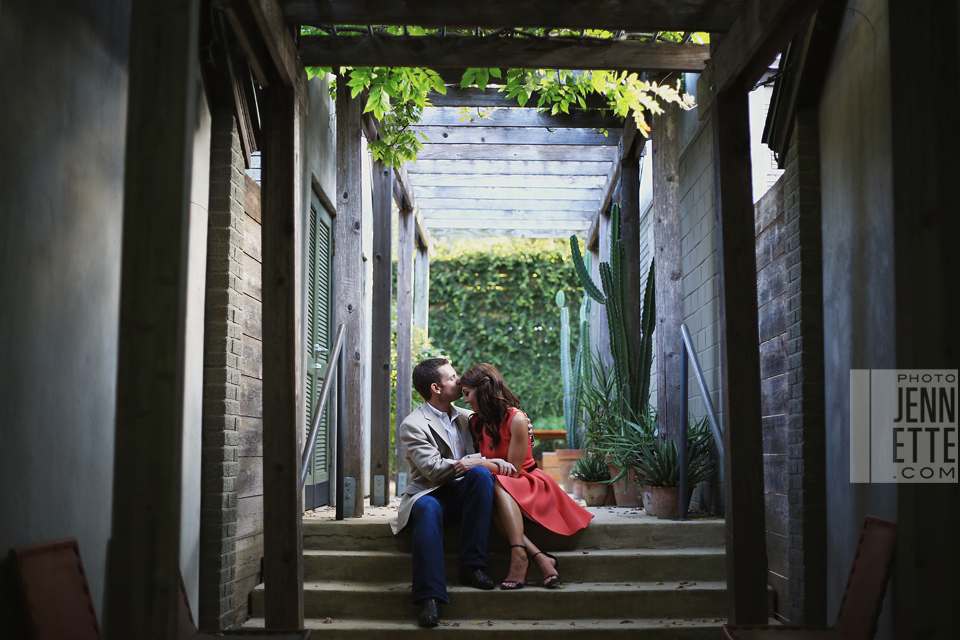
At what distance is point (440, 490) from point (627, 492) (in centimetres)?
154

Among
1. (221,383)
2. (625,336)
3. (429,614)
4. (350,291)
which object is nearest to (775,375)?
(625,336)

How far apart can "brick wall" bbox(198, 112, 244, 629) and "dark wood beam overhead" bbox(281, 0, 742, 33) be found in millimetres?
658

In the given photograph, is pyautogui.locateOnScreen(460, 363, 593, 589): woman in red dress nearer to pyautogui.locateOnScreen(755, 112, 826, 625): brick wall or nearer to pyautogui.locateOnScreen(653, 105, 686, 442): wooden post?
pyautogui.locateOnScreen(755, 112, 826, 625): brick wall

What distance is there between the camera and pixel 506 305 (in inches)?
410

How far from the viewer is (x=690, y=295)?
4.82 m

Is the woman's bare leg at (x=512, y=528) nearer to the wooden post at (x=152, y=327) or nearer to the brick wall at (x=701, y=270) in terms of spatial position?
the brick wall at (x=701, y=270)

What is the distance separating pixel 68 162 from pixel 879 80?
2.41m

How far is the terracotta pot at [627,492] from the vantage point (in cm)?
466

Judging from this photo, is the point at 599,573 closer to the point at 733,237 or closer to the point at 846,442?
the point at 846,442

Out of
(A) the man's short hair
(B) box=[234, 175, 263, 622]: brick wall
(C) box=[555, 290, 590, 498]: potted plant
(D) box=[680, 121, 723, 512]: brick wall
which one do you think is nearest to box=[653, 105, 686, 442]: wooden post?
(D) box=[680, 121, 723, 512]: brick wall

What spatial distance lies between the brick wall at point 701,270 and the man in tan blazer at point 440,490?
1.33 meters

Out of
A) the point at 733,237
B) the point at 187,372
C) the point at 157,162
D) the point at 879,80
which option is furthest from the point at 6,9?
the point at 879,80

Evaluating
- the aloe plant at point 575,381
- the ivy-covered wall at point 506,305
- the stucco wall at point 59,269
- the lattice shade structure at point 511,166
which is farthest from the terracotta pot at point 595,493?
the ivy-covered wall at point 506,305

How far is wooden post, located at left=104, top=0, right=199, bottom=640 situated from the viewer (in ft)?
5.55
